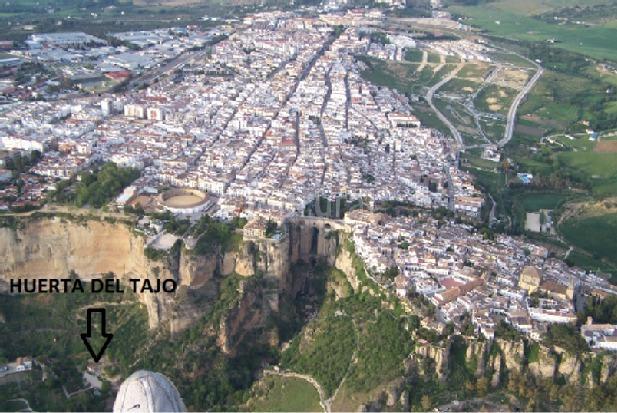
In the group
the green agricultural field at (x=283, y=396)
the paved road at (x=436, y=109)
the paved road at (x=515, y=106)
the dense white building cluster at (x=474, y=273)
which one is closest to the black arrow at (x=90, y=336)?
the green agricultural field at (x=283, y=396)

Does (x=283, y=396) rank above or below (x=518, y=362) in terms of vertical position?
below

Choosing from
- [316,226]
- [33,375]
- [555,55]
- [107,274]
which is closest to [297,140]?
[316,226]

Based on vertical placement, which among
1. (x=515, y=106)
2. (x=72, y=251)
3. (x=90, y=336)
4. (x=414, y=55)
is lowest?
(x=90, y=336)

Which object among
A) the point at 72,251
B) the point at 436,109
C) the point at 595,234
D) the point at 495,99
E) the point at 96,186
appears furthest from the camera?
the point at 495,99

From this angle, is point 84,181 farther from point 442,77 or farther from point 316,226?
point 442,77

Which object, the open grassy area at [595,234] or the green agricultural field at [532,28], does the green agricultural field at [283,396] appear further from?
the green agricultural field at [532,28]

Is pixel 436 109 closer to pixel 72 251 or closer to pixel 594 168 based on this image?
pixel 594 168

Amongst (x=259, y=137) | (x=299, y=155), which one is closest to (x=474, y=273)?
(x=299, y=155)
